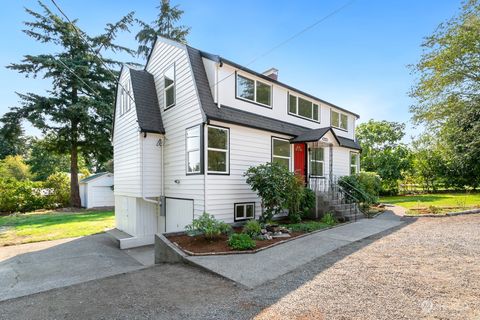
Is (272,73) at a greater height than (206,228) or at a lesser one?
greater

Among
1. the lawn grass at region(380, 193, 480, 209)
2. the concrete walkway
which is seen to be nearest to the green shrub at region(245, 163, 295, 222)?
the concrete walkway

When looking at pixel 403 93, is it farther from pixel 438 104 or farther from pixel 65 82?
pixel 65 82

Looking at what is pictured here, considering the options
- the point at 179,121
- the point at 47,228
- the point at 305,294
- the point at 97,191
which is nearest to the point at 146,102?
the point at 179,121

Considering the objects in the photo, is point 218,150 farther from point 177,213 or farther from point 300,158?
point 300,158

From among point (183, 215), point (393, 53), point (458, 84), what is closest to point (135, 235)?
point (183, 215)

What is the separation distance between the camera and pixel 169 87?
419 inches

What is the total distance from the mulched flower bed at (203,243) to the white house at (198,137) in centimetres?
119

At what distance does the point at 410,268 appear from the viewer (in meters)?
5.14

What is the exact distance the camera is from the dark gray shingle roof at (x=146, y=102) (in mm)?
10586

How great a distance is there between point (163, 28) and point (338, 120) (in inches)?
790

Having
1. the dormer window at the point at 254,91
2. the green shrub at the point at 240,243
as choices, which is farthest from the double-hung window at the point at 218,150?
the green shrub at the point at 240,243

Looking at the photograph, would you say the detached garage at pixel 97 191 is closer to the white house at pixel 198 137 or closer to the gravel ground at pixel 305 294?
the white house at pixel 198 137

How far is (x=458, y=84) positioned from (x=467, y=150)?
6.17m

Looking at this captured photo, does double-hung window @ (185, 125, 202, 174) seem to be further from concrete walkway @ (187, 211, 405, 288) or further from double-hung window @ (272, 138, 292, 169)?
concrete walkway @ (187, 211, 405, 288)
